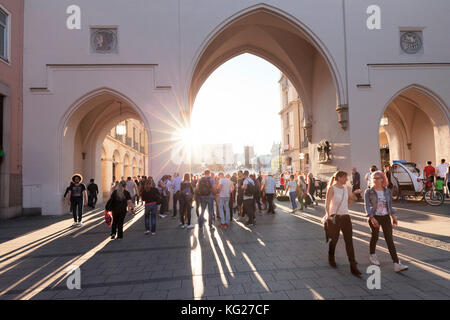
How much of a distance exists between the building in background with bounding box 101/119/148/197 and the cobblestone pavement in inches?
461

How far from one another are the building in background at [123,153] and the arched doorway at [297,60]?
25.2 ft

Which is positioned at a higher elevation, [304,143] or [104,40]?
[104,40]

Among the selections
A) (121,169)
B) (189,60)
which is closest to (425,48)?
(189,60)

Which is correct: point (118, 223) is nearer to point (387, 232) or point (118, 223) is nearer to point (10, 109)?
point (387, 232)

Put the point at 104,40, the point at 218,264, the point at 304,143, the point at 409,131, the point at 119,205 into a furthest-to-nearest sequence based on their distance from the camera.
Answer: the point at 304,143 < the point at 409,131 < the point at 104,40 < the point at 119,205 < the point at 218,264

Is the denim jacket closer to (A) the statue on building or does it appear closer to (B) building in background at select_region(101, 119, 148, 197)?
(A) the statue on building

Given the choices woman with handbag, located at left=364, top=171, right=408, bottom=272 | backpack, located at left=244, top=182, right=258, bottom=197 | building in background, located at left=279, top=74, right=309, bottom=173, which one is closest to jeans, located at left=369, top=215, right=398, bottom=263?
woman with handbag, located at left=364, top=171, right=408, bottom=272

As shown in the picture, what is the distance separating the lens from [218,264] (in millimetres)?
4812

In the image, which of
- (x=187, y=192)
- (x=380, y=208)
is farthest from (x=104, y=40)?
(x=380, y=208)

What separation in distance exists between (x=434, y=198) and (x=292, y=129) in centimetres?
2736

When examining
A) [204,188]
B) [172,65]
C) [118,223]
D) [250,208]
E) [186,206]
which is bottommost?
[118,223]

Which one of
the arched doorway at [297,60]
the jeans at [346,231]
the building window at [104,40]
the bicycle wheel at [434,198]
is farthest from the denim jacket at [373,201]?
the building window at [104,40]

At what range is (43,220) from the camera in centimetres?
1066

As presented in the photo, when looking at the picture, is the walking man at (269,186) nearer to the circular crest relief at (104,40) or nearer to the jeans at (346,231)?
the jeans at (346,231)
